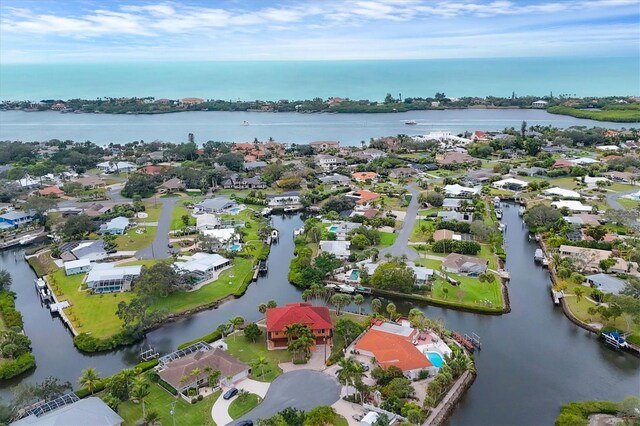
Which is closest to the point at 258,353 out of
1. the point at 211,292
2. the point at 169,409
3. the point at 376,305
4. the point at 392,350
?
the point at 169,409

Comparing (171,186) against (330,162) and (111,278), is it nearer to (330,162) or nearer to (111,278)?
(330,162)

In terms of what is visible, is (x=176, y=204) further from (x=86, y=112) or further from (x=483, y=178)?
(x=86, y=112)

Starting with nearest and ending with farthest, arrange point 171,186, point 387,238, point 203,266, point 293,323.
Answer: point 293,323
point 203,266
point 387,238
point 171,186

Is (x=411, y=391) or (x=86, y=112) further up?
(x=86, y=112)

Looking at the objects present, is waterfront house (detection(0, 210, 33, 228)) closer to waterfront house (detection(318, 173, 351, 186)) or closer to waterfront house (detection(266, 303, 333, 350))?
waterfront house (detection(318, 173, 351, 186))

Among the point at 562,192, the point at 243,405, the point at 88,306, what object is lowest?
the point at 243,405

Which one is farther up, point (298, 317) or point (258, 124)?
point (258, 124)


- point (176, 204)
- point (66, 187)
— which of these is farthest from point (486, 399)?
point (66, 187)

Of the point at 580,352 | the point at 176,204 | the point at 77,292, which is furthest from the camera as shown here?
the point at 176,204
